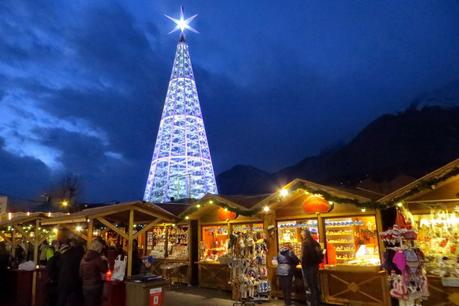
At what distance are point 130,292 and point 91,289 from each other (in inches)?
41.0

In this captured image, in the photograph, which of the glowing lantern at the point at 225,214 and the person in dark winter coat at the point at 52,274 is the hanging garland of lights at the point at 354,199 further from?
the person in dark winter coat at the point at 52,274

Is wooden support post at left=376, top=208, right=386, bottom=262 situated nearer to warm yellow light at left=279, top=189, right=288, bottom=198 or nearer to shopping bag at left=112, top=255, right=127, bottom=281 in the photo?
warm yellow light at left=279, top=189, right=288, bottom=198

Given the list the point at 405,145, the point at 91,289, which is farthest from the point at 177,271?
the point at 405,145

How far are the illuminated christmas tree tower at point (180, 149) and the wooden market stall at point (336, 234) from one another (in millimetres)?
23500

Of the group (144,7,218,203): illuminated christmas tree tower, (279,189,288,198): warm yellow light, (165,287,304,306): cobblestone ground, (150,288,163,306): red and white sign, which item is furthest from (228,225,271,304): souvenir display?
(144,7,218,203): illuminated christmas tree tower

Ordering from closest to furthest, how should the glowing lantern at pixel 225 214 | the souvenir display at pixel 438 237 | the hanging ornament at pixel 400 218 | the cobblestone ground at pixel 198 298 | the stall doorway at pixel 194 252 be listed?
the souvenir display at pixel 438 237 < the hanging ornament at pixel 400 218 < the cobblestone ground at pixel 198 298 < the glowing lantern at pixel 225 214 < the stall doorway at pixel 194 252

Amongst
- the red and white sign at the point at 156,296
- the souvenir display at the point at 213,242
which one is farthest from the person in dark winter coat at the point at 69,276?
the souvenir display at the point at 213,242

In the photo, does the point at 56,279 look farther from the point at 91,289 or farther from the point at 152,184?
the point at 152,184

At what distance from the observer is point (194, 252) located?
1308 cm

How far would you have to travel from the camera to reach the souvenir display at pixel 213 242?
1240cm

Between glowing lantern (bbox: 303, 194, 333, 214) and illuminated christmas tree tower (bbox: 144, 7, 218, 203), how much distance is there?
80.1 feet

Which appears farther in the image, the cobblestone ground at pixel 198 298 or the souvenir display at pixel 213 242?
the souvenir display at pixel 213 242

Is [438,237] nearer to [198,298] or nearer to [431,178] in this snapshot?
[431,178]

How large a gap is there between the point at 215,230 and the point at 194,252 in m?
1.26
